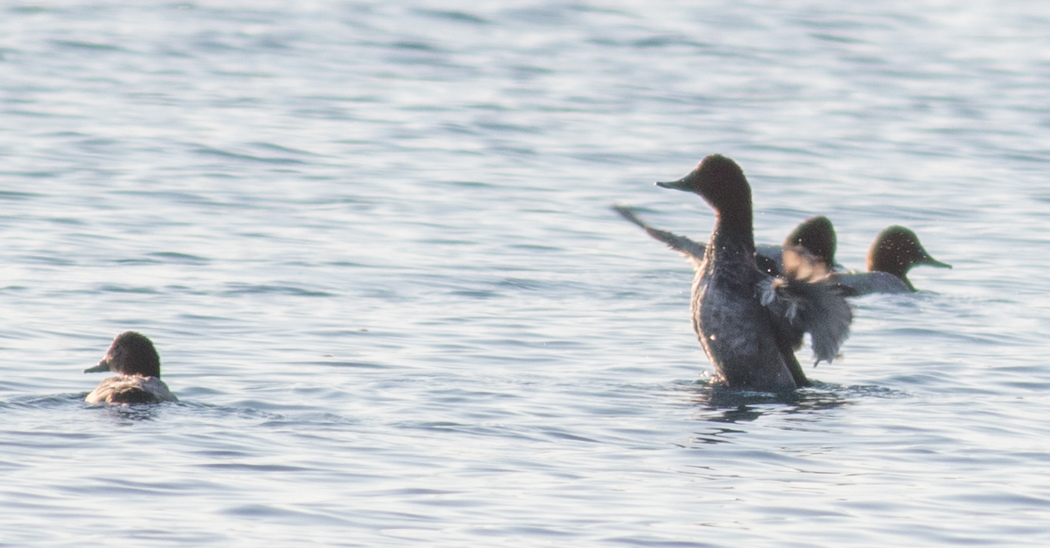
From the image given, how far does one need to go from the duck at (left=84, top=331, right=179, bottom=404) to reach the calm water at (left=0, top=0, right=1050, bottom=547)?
0.39ft

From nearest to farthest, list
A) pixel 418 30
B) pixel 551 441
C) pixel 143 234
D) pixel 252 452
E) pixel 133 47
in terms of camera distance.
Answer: pixel 252 452, pixel 551 441, pixel 143 234, pixel 133 47, pixel 418 30

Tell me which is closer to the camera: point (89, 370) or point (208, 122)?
point (89, 370)

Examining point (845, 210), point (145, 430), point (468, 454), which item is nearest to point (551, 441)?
point (468, 454)

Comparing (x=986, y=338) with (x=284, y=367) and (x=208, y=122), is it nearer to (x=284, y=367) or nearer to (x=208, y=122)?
(x=284, y=367)

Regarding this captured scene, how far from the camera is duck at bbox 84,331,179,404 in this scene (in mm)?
9344

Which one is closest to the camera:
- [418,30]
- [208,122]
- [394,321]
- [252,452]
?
[252,452]

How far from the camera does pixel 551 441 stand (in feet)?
29.9

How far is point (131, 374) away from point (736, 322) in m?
3.35

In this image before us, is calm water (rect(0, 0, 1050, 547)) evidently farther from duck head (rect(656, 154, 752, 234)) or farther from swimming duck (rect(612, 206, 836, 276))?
duck head (rect(656, 154, 752, 234))

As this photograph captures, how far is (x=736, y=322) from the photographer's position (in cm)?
1086

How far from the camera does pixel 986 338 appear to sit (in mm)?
12680

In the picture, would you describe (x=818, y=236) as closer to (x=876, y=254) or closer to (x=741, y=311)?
(x=876, y=254)

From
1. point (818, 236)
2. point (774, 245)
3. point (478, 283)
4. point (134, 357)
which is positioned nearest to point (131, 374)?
point (134, 357)

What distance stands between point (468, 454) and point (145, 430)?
1502mm
